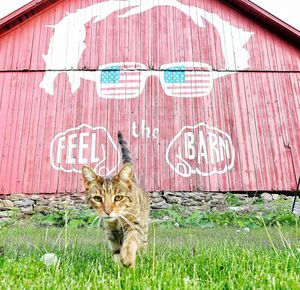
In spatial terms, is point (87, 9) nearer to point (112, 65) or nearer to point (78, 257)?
point (112, 65)

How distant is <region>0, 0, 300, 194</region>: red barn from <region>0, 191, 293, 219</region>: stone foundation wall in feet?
0.81

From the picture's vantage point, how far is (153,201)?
10953mm

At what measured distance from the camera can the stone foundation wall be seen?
35.3 feet

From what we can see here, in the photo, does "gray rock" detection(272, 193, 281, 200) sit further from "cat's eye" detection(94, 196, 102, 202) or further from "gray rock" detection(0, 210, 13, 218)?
"cat's eye" detection(94, 196, 102, 202)

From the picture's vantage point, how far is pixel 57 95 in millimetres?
12008

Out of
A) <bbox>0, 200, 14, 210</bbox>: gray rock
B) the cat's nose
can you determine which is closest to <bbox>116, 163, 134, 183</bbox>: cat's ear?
the cat's nose

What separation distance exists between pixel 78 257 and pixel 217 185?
8.23m

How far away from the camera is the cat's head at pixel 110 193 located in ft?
9.15

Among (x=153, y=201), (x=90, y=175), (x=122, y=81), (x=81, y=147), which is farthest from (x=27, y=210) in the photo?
(x=90, y=175)

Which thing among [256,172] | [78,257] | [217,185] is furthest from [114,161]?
[78,257]

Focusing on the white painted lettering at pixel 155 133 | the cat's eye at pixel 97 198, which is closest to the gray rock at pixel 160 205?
the white painted lettering at pixel 155 133

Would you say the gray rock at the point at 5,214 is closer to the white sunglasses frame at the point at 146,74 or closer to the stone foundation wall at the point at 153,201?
the stone foundation wall at the point at 153,201

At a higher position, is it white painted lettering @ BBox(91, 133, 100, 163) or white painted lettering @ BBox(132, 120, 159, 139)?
white painted lettering @ BBox(132, 120, 159, 139)

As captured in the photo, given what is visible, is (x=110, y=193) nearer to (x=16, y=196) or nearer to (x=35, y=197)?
(x=35, y=197)
